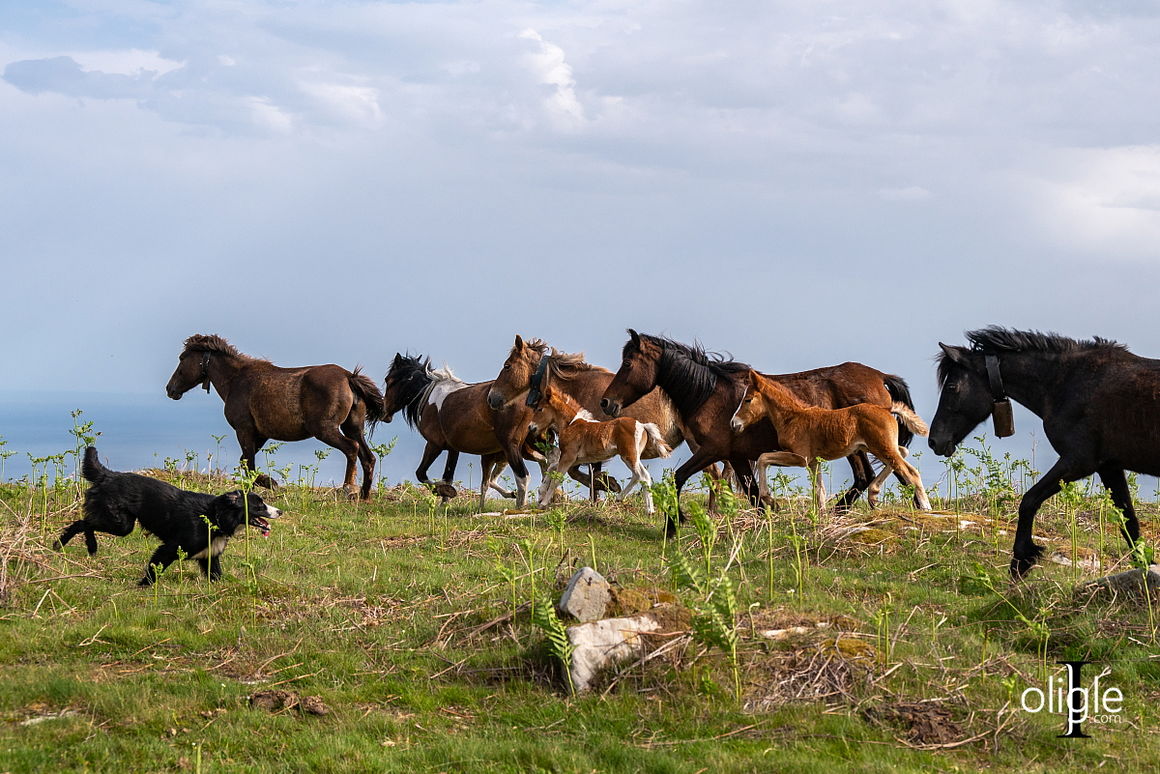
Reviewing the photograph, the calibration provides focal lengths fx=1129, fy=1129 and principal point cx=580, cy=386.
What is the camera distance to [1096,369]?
1009cm

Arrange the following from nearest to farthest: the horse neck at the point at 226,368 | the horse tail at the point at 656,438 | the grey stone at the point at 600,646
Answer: the grey stone at the point at 600,646
the horse tail at the point at 656,438
the horse neck at the point at 226,368

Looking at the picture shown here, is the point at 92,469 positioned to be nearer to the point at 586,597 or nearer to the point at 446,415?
the point at 586,597

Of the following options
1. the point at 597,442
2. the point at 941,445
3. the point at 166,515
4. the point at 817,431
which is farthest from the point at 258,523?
the point at 941,445

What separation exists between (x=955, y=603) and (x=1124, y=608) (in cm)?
130

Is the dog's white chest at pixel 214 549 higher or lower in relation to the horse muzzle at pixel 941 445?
lower

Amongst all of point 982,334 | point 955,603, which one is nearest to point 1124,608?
point 955,603

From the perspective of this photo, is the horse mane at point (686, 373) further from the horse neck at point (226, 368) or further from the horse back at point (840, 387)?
the horse neck at point (226, 368)

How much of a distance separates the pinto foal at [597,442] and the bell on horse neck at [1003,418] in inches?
156

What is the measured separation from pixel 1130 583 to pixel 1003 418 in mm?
2680

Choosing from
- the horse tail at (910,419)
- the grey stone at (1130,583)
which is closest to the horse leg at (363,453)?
the horse tail at (910,419)

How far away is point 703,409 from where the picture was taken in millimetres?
13570

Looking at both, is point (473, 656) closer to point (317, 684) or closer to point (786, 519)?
point (317, 684)

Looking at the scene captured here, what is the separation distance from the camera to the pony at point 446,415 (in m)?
16.3

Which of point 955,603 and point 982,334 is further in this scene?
point 982,334
